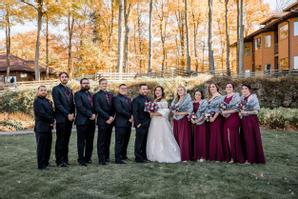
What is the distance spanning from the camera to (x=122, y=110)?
319 inches

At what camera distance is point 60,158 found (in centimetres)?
773

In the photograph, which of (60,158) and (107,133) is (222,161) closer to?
(107,133)

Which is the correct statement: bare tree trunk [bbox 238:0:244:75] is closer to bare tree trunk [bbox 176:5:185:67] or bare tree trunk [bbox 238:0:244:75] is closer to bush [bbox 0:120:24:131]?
bare tree trunk [bbox 176:5:185:67]

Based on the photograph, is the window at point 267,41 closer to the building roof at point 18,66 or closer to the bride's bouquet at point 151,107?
the building roof at point 18,66

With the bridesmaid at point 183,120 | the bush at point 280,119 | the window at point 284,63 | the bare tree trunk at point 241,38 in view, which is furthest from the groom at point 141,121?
the window at point 284,63

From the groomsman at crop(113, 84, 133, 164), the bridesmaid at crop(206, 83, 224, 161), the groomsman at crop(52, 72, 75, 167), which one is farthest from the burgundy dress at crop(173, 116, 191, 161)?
the groomsman at crop(52, 72, 75, 167)

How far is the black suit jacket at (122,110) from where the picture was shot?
8102mm

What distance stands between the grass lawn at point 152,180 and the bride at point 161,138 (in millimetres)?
457

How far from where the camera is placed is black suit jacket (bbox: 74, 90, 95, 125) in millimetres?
7668

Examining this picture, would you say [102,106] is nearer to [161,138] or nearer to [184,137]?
[161,138]

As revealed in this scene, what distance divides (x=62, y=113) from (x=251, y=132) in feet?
15.3

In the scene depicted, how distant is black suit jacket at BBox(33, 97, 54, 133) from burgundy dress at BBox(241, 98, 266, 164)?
480 cm

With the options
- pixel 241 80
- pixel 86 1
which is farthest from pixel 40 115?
pixel 86 1

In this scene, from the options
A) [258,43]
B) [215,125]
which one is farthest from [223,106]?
[258,43]
